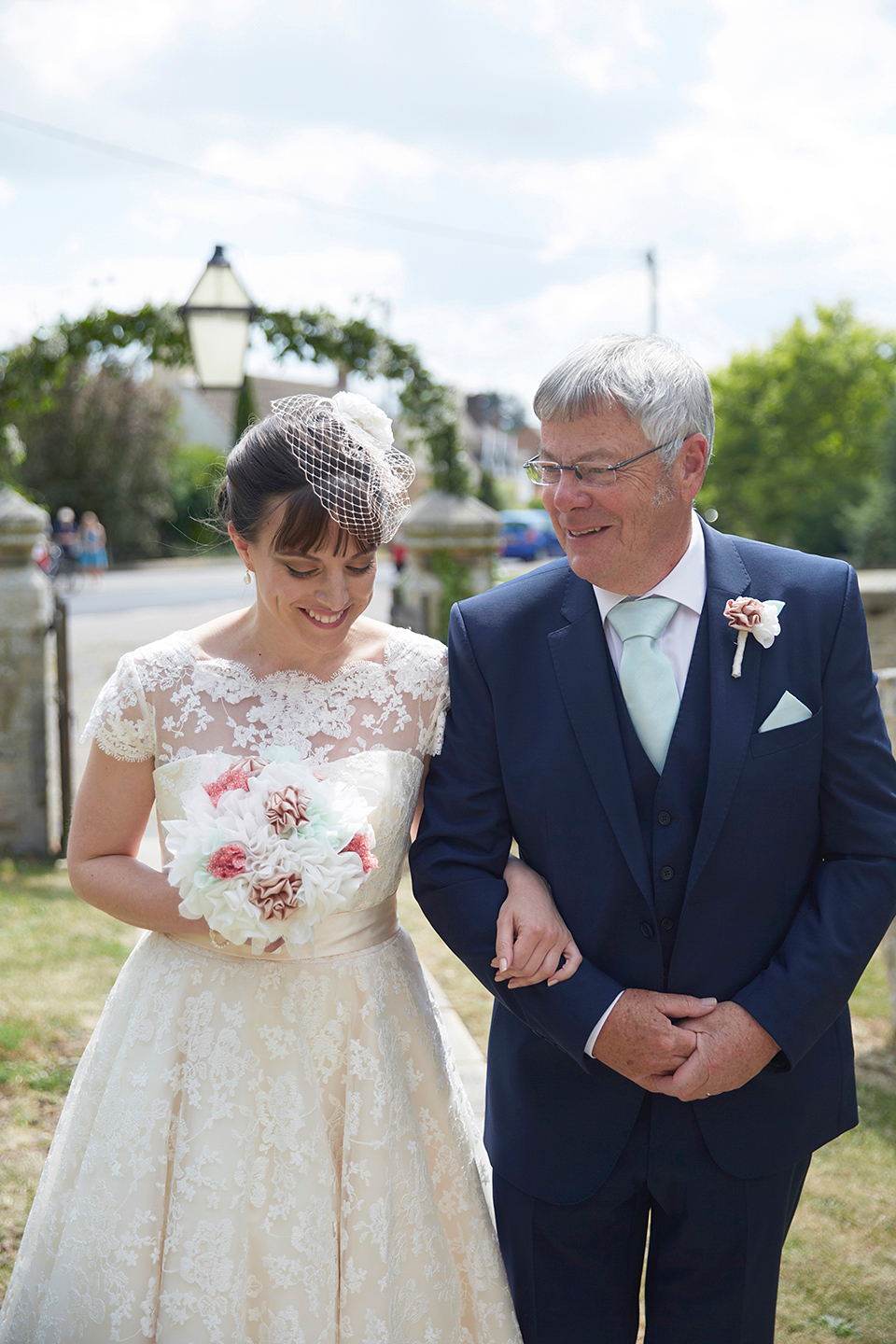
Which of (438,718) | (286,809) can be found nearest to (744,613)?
(438,718)

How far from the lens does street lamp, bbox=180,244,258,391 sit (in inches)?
258

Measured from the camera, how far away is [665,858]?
2.07 m

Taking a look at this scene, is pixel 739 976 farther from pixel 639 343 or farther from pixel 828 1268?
pixel 828 1268

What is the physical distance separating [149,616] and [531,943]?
18.0m

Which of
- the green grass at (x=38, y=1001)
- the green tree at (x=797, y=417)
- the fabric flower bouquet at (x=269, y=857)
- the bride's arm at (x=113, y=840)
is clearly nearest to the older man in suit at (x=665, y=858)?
the fabric flower bouquet at (x=269, y=857)

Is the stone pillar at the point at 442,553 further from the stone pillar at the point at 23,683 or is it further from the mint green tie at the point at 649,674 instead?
the mint green tie at the point at 649,674

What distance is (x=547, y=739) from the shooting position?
7.09 feet

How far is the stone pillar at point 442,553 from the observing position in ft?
26.4

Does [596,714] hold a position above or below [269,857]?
above

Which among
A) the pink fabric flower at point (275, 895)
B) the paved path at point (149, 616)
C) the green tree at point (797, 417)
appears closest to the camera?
the pink fabric flower at point (275, 895)

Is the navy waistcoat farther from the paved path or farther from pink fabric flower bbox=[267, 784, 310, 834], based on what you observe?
the paved path

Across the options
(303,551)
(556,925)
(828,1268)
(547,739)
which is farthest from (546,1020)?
(828,1268)

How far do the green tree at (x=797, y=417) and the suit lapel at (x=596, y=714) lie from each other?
107 ft

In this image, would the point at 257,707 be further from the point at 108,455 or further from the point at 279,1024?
the point at 108,455
